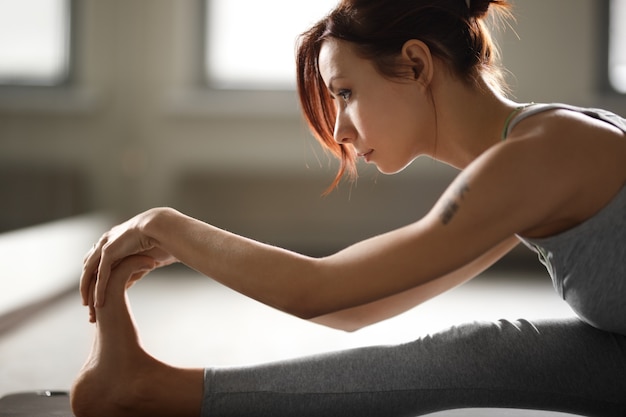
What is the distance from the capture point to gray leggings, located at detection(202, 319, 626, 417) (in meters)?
1.20

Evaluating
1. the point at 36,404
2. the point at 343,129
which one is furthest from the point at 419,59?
the point at 36,404

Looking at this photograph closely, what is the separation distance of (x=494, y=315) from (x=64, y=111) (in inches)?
95.5

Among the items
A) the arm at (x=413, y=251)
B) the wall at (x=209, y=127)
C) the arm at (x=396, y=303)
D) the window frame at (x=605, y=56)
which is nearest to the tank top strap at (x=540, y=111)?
the arm at (x=413, y=251)

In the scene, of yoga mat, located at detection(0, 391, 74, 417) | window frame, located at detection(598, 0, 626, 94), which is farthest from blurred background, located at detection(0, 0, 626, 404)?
yoga mat, located at detection(0, 391, 74, 417)

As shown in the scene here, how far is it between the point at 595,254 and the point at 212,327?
159 cm

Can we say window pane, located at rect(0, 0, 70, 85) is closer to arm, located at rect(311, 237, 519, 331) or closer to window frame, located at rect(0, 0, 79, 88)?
window frame, located at rect(0, 0, 79, 88)

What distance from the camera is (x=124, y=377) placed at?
4.05 ft

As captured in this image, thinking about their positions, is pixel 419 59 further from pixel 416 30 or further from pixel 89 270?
pixel 89 270

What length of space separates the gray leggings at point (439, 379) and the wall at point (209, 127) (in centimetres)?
286

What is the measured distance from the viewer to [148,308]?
2.84 metres

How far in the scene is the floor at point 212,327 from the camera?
2014 mm

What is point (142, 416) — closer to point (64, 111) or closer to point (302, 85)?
point (302, 85)

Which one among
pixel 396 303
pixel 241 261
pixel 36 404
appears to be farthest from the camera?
pixel 36 404

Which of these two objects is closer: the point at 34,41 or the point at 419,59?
the point at 419,59
